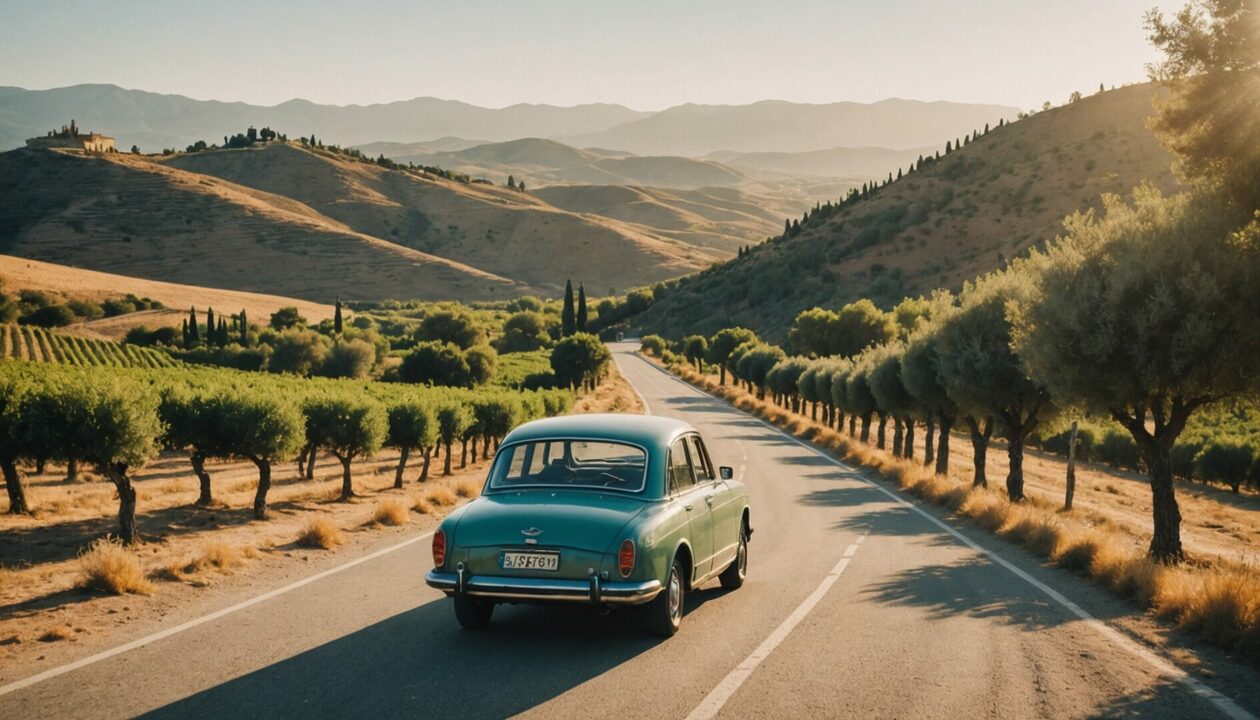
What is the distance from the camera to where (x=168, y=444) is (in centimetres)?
2308

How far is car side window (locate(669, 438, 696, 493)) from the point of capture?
9.80 m

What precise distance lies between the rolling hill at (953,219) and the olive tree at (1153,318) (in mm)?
84580

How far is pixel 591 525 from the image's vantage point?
8.55 metres

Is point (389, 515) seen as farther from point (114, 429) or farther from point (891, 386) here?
point (891, 386)

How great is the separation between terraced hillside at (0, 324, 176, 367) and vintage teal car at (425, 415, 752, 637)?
8369cm

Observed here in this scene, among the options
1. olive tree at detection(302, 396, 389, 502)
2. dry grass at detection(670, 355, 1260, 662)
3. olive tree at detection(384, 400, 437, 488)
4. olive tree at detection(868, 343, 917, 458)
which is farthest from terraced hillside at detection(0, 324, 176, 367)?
dry grass at detection(670, 355, 1260, 662)

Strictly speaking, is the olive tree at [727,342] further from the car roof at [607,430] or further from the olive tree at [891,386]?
the car roof at [607,430]

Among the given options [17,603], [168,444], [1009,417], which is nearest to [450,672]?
[17,603]

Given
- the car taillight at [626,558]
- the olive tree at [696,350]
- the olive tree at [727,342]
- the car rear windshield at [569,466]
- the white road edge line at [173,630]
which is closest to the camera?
the white road edge line at [173,630]

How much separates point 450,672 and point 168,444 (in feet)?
58.8

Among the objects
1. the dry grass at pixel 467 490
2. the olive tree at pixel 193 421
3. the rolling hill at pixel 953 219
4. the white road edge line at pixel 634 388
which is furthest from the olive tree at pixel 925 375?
the rolling hill at pixel 953 219

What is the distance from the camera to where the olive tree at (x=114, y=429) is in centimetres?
1694

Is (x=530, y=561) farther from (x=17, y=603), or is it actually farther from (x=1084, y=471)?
(x=1084, y=471)

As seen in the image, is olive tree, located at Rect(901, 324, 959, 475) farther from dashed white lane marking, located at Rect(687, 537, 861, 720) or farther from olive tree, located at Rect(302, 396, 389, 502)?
dashed white lane marking, located at Rect(687, 537, 861, 720)
